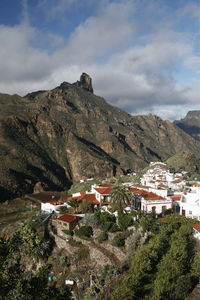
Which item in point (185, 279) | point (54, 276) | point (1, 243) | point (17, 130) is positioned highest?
point (17, 130)

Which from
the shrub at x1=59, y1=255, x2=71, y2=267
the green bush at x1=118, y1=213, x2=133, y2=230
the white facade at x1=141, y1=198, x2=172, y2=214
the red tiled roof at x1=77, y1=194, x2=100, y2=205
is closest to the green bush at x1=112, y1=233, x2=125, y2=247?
the green bush at x1=118, y1=213, x2=133, y2=230

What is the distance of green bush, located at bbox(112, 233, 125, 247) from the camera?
102 ft

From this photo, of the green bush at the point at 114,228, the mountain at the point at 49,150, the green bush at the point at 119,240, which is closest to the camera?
the green bush at the point at 119,240

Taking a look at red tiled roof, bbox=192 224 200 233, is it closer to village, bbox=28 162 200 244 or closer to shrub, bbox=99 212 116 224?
village, bbox=28 162 200 244

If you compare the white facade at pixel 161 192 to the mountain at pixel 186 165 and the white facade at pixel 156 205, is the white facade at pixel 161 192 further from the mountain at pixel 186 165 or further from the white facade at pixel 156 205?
the mountain at pixel 186 165

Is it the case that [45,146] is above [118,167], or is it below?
above

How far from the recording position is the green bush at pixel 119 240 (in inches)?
1229

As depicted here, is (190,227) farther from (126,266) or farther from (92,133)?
(92,133)

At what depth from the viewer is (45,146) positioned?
160625 mm

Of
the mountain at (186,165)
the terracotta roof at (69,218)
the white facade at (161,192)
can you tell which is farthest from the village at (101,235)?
the mountain at (186,165)

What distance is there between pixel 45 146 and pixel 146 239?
13582 cm

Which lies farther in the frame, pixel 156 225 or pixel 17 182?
pixel 17 182

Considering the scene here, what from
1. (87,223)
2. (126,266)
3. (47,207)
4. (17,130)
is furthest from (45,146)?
(126,266)

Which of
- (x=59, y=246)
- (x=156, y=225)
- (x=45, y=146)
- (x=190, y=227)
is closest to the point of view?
(x=190, y=227)
